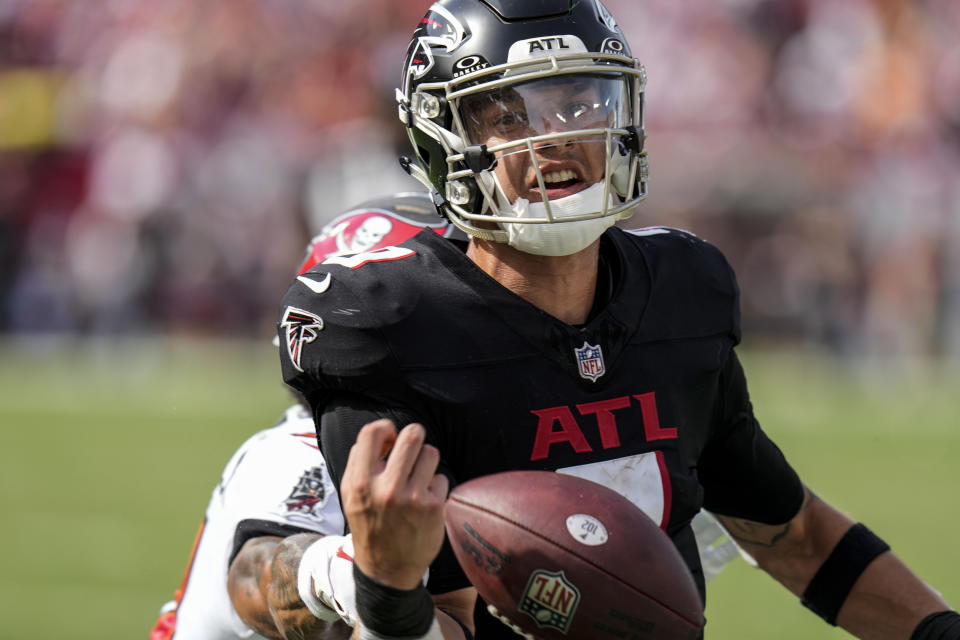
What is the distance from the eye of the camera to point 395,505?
1.96 metres

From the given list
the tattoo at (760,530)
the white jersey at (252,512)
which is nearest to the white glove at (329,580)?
the white jersey at (252,512)

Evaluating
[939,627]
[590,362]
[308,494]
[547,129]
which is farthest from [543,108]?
[939,627]

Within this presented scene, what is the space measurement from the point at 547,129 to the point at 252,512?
1.00 metres

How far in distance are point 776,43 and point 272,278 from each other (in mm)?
4703

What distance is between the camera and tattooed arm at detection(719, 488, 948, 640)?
9.01ft

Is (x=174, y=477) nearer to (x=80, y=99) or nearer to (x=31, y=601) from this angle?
(x=31, y=601)

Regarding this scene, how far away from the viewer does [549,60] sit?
97.0 inches

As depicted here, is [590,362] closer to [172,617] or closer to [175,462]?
[172,617]

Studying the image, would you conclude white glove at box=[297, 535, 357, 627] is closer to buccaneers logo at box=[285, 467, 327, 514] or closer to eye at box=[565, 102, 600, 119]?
buccaneers logo at box=[285, 467, 327, 514]

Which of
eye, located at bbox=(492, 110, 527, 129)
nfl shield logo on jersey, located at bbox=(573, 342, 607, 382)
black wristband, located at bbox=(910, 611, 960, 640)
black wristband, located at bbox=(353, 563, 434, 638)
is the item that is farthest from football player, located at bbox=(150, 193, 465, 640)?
black wristband, located at bbox=(910, 611, 960, 640)

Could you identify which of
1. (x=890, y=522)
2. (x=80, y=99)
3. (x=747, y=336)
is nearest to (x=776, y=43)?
(x=747, y=336)

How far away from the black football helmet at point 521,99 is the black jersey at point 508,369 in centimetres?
14

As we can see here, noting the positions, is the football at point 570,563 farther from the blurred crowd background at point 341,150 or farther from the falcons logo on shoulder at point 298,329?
the blurred crowd background at point 341,150

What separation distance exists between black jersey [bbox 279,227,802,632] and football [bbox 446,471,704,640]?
0.20m
